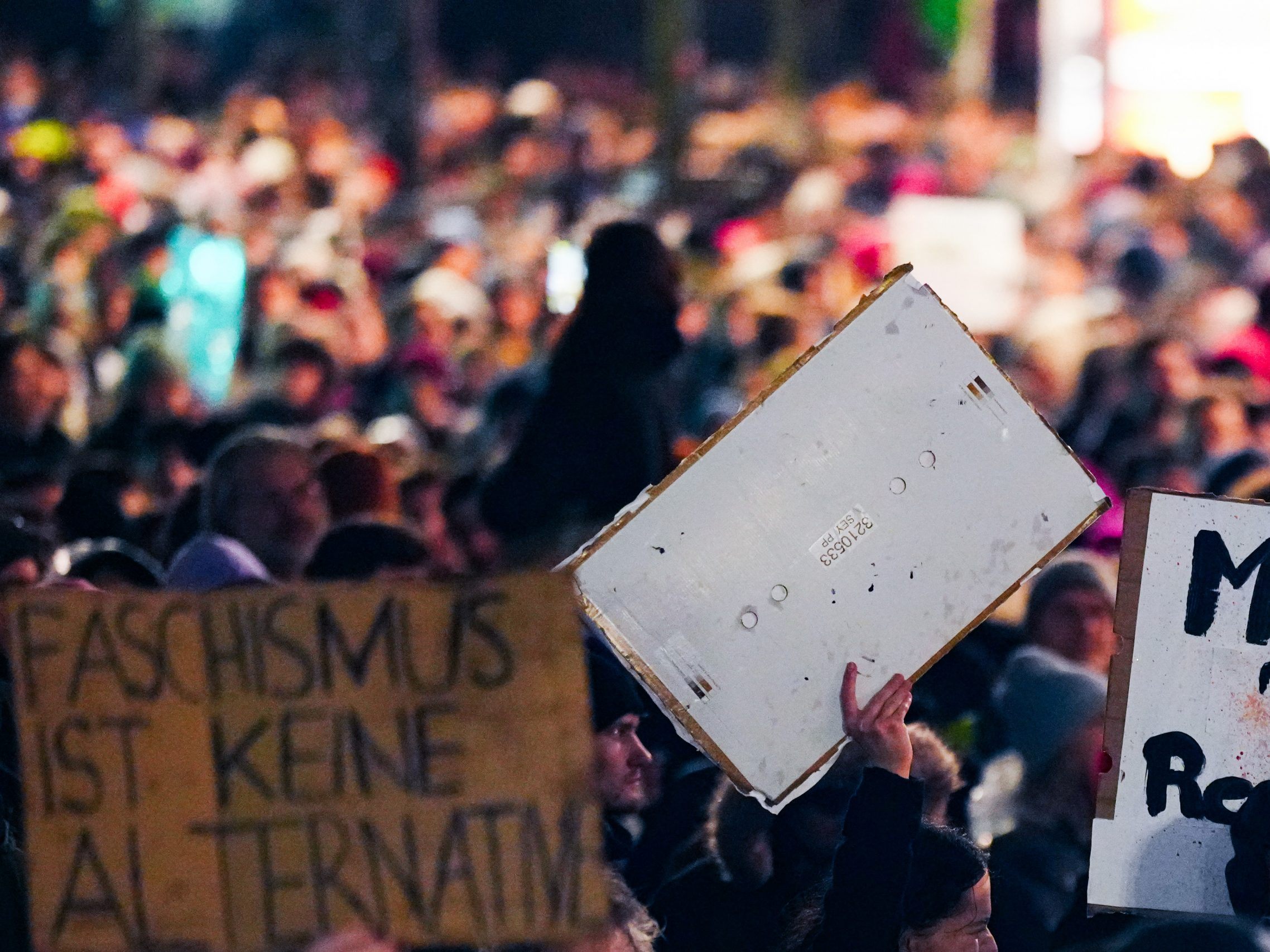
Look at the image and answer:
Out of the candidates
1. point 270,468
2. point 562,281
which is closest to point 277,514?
point 270,468

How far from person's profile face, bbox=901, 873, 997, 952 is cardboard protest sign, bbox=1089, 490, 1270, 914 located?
0.18 metres

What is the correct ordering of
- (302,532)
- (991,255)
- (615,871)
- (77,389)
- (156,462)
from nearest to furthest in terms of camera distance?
(615,871)
(302,532)
(156,462)
(77,389)
(991,255)

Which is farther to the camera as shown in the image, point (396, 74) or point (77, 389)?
point (396, 74)

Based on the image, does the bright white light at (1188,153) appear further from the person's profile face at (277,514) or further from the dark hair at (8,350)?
the person's profile face at (277,514)

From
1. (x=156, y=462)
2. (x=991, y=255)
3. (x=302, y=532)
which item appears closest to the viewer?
(x=302, y=532)

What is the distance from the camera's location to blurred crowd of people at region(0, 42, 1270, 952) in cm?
410

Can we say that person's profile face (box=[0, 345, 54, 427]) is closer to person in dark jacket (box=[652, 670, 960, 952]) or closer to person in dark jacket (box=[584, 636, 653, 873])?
person in dark jacket (box=[584, 636, 653, 873])

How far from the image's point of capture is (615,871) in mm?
3969

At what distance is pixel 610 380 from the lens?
18.6ft

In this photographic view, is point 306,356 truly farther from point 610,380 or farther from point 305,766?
point 305,766

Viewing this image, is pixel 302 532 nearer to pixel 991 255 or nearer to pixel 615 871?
pixel 615 871

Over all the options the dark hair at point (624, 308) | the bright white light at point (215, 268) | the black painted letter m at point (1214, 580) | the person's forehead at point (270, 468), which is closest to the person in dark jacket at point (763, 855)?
the black painted letter m at point (1214, 580)

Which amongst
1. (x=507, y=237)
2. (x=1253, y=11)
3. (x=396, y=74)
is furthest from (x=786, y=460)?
(x=396, y=74)

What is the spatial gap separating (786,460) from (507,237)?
12133mm
